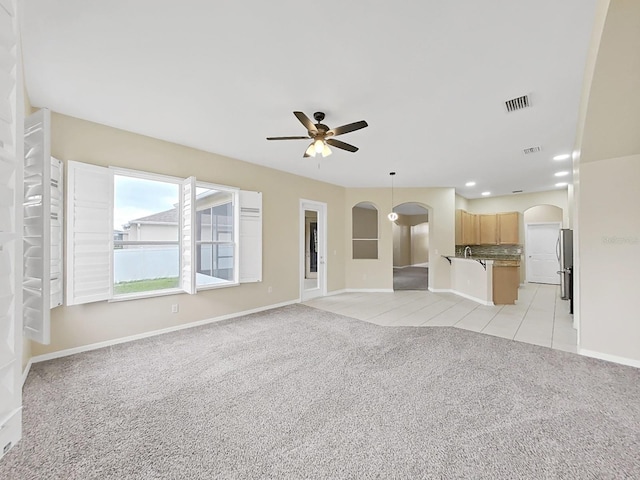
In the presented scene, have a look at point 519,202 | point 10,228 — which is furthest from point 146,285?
point 519,202

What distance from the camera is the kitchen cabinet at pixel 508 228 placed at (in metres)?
7.96

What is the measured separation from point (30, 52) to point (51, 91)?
65cm

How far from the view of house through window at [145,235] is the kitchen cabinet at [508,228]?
8.51 metres

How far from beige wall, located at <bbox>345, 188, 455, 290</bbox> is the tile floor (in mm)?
486

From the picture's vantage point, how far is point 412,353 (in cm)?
319

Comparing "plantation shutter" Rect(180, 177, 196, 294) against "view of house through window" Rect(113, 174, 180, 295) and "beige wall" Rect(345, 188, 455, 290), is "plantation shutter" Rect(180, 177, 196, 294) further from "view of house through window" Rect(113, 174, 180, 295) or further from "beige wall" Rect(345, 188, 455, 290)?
"beige wall" Rect(345, 188, 455, 290)

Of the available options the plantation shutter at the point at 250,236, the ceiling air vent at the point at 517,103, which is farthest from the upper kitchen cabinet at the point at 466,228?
the plantation shutter at the point at 250,236

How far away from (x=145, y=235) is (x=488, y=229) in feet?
28.8

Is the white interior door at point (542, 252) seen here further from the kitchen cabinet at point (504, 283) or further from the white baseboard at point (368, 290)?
the white baseboard at point (368, 290)

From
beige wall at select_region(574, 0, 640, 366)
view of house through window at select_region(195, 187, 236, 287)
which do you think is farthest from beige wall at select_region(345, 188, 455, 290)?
beige wall at select_region(574, 0, 640, 366)

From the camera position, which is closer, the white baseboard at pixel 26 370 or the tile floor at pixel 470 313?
the white baseboard at pixel 26 370

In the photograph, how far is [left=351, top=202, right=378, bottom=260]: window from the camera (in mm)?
7441

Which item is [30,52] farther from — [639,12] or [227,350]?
[639,12]

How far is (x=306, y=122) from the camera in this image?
9.26ft
